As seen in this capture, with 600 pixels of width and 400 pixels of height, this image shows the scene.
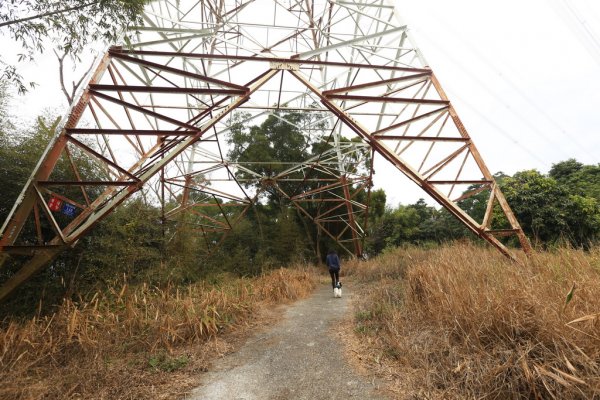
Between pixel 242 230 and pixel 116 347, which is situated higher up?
pixel 242 230

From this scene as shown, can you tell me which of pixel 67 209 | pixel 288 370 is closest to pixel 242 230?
pixel 67 209

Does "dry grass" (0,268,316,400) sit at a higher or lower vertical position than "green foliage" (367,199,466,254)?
lower

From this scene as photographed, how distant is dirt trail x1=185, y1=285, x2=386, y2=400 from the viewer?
10.4ft

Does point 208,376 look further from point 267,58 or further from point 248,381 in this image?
point 267,58

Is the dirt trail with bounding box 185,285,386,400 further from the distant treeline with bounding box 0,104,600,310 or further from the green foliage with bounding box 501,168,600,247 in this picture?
the green foliage with bounding box 501,168,600,247

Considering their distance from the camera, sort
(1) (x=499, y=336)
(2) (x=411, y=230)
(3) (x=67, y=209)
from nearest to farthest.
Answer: (1) (x=499, y=336) → (3) (x=67, y=209) → (2) (x=411, y=230)

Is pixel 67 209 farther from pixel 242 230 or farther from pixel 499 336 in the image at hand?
pixel 242 230

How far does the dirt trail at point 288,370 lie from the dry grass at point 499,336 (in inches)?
17.4

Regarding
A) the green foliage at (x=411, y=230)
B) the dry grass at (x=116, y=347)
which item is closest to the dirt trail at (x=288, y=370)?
the dry grass at (x=116, y=347)

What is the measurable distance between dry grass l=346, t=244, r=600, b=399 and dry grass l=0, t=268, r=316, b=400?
2.59 metres

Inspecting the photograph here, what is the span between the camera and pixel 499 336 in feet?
9.27

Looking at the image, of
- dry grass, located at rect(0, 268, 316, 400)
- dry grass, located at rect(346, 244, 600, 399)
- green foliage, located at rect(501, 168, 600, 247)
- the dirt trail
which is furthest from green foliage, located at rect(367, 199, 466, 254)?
dry grass, located at rect(0, 268, 316, 400)

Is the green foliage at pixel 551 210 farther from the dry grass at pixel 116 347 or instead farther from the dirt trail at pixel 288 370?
the dry grass at pixel 116 347

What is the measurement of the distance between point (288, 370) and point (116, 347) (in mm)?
2602
